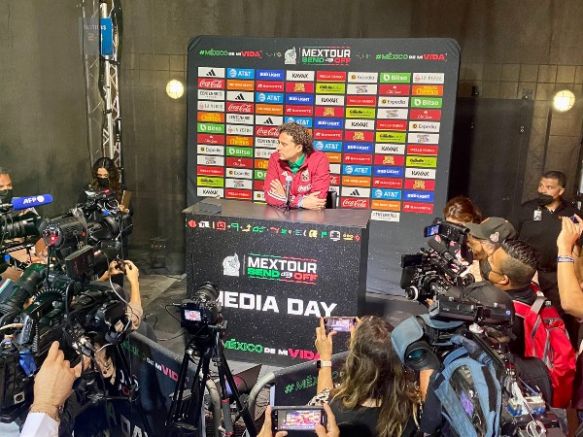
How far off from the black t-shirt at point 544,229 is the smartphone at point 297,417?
277 centimetres

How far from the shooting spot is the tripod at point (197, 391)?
212 centimetres

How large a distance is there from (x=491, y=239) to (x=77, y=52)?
14.8 feet

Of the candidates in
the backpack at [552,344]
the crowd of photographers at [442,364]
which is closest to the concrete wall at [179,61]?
the crowd of photographers at [442,364]

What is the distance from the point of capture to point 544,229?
3885 mm

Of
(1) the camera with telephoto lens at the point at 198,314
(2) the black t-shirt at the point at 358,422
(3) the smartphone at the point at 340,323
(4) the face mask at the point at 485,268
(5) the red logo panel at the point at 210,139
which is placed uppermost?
(5) the red logo panel at the point at 210,139

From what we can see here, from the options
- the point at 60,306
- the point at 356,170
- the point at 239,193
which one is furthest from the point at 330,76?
the point at 60,306

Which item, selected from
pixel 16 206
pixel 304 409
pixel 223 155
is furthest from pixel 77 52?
pixel 304 409

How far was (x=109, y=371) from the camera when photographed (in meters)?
2.25

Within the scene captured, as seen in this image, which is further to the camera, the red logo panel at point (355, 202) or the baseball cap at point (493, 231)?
the red logo panel at point (355, 202)

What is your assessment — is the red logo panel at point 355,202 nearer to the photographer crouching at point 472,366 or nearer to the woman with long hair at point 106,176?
the woman with long hair at point 106,176

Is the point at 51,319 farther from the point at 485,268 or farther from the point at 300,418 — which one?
the point at 485,268

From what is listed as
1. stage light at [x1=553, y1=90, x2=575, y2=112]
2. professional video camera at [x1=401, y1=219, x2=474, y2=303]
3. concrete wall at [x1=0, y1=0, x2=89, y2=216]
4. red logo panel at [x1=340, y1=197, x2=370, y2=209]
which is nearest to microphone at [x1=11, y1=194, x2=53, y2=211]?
professional video camera at [x1=401, y1=219, x2=474, y2=303]

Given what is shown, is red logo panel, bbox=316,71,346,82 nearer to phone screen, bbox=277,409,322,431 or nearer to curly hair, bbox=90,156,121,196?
curly hair, bbox=90,156,121,196

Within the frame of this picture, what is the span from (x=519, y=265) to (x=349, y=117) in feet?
10.4
